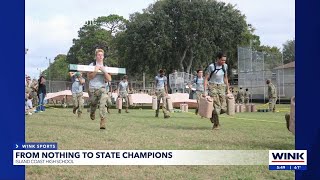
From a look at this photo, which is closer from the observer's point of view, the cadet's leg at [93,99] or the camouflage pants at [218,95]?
the cadet's leg at [93,99]

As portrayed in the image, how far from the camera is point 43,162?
4.55 metres

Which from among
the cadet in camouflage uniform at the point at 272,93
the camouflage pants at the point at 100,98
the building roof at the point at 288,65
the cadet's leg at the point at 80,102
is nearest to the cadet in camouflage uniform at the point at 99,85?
the camouflage pants at the point at 100,98

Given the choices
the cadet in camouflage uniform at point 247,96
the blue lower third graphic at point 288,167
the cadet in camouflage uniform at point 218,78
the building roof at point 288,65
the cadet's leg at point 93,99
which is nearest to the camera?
the blue lower third graphic at point 288,167

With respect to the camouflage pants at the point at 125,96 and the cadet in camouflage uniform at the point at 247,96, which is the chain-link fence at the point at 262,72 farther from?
the camouflage pants at the point at 125,96

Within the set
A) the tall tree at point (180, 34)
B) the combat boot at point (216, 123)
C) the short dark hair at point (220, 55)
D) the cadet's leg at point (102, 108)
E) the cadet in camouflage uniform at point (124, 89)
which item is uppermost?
the tall tree at point (180, 34)

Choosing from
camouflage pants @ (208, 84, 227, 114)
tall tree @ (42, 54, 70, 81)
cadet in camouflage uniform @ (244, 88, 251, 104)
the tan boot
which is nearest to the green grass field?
the tan boot

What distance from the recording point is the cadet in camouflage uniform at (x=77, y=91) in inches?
187

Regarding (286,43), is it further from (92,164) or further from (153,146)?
(92,164)

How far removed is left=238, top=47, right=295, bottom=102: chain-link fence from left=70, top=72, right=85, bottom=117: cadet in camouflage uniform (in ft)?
4.67

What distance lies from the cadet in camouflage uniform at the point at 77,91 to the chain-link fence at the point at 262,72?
142cm

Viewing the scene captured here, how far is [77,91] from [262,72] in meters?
1.64

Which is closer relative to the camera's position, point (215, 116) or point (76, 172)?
point (76, 172)
